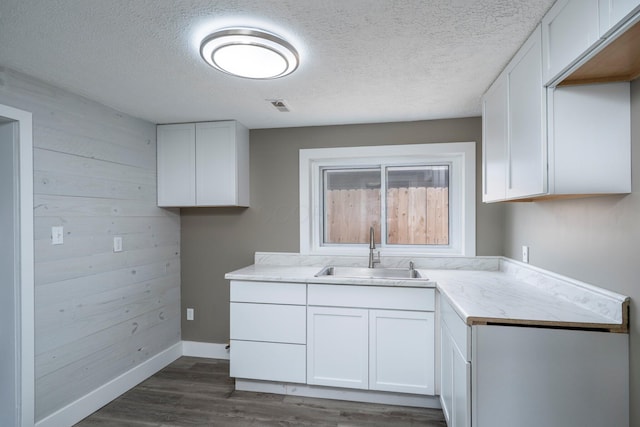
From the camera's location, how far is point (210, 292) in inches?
126

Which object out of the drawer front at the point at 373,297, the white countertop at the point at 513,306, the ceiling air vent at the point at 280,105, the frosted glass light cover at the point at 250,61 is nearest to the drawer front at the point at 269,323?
the drawer front at the point at 373,297

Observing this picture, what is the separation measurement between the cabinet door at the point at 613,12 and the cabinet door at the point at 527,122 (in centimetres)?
40

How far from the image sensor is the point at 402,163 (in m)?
2.99

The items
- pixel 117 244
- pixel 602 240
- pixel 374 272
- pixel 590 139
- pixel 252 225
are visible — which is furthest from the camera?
pixel 252 225

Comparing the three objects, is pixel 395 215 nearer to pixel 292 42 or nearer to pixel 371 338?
pixel 371 338

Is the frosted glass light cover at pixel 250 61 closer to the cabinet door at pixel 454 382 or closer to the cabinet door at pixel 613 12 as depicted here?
the cabinet door at pixel 613 12

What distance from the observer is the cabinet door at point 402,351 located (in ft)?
7.51

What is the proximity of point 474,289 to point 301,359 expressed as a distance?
132cm

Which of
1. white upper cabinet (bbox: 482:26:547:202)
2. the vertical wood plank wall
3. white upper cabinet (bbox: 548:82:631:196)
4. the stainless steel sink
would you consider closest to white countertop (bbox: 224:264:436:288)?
the stainless steel sink

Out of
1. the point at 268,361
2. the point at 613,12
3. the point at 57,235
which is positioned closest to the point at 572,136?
the point at 613,12

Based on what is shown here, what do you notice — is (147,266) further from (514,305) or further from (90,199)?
(514,305)

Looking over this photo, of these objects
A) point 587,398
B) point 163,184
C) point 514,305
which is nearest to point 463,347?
point 514,305

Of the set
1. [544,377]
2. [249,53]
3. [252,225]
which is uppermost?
[249,53]

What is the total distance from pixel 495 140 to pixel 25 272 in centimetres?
286
